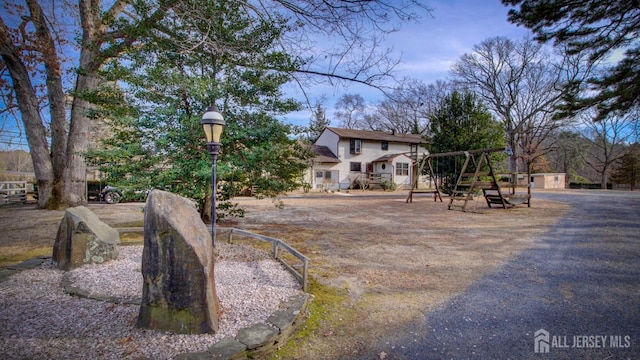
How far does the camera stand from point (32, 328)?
247 centimetres

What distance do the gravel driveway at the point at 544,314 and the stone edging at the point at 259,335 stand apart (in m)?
0.94

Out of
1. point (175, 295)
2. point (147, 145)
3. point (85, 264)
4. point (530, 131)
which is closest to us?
point (175, 295)

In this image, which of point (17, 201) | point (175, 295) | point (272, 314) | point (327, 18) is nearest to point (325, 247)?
point (272, 314)

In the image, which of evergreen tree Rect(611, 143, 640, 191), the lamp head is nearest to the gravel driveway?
the lamp head

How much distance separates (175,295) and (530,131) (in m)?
37.0

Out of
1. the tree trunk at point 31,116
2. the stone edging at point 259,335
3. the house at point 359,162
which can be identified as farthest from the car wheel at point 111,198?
the house at point 359,162

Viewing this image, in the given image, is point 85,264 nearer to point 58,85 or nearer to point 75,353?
point 75,353

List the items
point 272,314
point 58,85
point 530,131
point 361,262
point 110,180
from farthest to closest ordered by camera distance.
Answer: point 530,131, point 58,85, point 110,180, point 361,262, point 272,314

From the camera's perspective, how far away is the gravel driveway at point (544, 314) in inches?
94.1

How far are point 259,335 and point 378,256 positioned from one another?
3081 mm

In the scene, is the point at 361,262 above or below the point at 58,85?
below

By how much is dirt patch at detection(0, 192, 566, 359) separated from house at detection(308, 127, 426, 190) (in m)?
18.4

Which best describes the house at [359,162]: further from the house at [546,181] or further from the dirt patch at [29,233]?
the dirt patch at [29,233]

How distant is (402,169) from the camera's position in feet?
98.5
